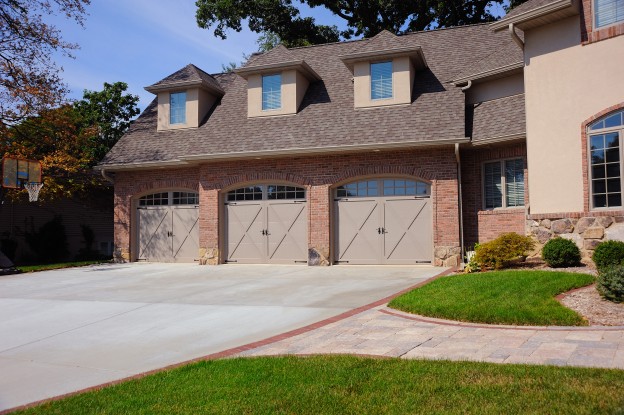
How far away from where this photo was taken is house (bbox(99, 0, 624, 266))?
1205cm

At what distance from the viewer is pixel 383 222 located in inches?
632

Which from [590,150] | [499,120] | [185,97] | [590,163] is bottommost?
[590,163]

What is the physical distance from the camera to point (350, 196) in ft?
54.1

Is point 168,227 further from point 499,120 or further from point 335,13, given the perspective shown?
point 335,13

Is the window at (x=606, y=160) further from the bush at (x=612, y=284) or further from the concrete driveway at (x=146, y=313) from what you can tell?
the concrete driveway at (x=146, y=313)

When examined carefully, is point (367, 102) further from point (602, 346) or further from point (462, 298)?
point (602, 346)

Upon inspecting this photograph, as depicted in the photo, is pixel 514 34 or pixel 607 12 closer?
pixel 607 12

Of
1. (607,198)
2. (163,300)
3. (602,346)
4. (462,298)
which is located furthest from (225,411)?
(607,198)

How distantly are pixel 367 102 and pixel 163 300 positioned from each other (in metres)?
9.64

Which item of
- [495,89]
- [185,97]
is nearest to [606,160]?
[495,89]

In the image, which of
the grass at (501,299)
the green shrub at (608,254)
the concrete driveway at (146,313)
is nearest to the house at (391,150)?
the green shrub at (608,254)

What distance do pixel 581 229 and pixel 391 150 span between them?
19.1ft

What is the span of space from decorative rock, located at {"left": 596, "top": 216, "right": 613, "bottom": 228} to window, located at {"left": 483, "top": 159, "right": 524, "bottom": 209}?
3.16 meters

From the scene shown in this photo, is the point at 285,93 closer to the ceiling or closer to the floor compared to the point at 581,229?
closer to the ceiling
